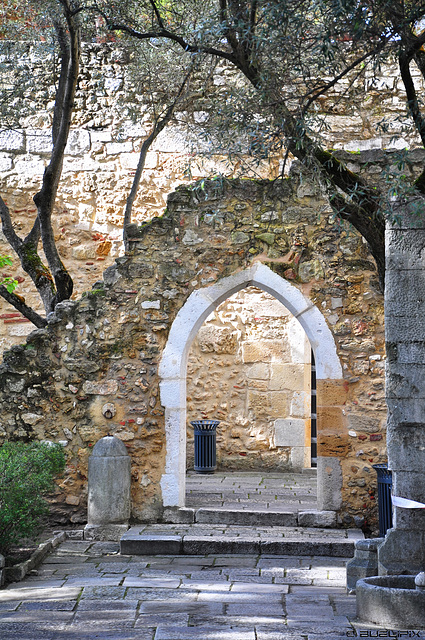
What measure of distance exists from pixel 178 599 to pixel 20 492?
152cm

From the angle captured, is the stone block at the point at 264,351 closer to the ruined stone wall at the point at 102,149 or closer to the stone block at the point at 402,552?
the ruined stone wall at the point at 102,149

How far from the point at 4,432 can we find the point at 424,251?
4570mm

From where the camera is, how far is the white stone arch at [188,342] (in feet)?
23.5

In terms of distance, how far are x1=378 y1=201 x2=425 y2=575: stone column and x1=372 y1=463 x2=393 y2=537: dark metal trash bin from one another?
1893 millimetres

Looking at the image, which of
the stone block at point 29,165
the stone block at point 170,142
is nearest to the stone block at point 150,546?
the stone block at point 170,142

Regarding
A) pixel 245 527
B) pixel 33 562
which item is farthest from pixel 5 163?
pixel 33 562

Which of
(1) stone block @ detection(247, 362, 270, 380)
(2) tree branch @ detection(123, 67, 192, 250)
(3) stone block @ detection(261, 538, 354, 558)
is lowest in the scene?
(3) stone block @ detection(261, 538, 354, 558)

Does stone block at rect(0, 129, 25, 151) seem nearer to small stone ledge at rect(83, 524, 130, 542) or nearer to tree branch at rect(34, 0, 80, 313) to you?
tree branch at rect(34, 0, 80, 313)

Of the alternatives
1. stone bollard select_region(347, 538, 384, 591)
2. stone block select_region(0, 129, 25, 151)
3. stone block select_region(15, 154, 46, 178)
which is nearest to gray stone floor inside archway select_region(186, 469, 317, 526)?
stone bollard select_region(347, 538, 384, 591)

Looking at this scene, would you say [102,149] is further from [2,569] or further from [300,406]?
[2,569]

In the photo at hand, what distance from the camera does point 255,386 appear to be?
34.2 feet

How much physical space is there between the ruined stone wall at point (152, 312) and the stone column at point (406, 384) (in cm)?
261

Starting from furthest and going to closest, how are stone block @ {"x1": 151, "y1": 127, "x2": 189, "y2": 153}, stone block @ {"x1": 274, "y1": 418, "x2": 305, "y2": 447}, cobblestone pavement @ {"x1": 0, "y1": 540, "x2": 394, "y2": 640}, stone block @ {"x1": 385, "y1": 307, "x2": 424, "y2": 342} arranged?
stone block @ {"x1": 151, "y1": 127, "x2": 189, "y2": 153} < stone block @ {"x1": 274, "y1": 418, "x2": 305, "y2": 447} < stone block @ {"x1": 385, "y1": 307, "x2": 424, "y2": 342} < cobblestone pavement @ {"x1": 0, "y1": 540, "x2": 394, "y2": 640}

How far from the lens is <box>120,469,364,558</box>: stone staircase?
635cm
